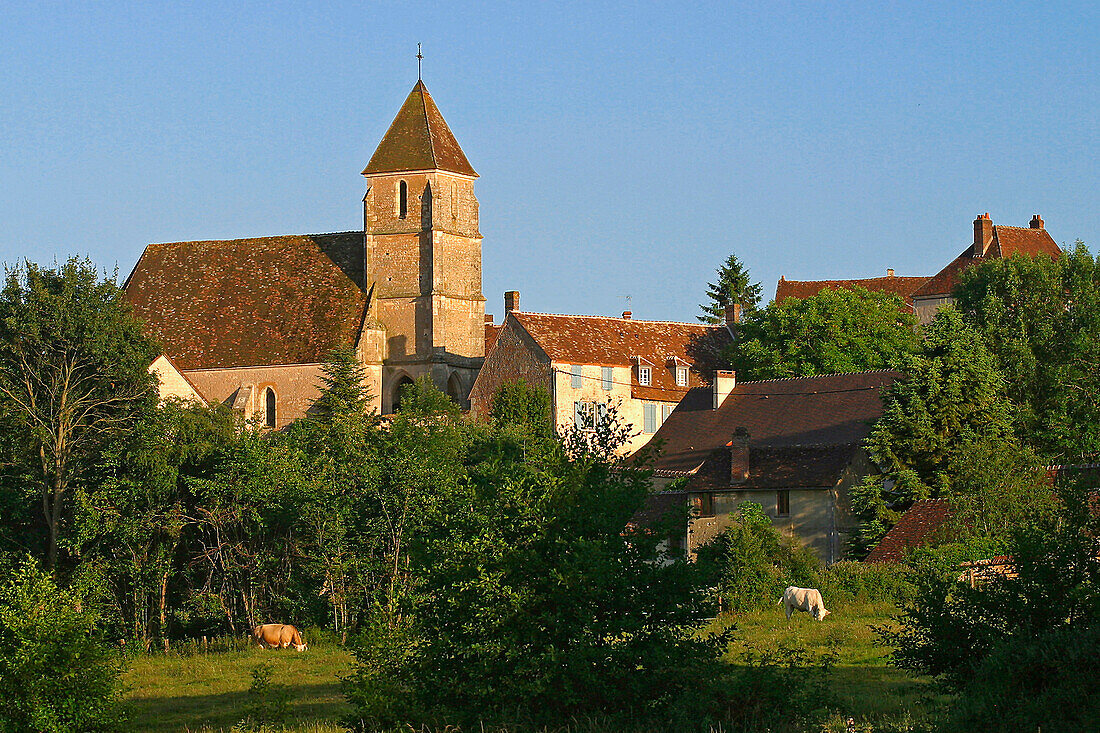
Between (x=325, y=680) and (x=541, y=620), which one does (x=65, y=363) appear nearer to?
(x=325, y=680)

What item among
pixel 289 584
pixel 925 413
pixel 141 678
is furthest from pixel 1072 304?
pixel 141 678

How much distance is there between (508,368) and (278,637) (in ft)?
97.6

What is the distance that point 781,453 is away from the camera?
4097 centimetres

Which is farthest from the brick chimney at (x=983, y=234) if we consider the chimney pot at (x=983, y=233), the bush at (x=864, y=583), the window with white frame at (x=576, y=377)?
the bush at (x=864, y=583)

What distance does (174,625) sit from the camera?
3659 centimetres

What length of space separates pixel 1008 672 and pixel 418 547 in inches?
240

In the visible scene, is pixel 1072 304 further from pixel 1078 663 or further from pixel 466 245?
pixel 1078 663

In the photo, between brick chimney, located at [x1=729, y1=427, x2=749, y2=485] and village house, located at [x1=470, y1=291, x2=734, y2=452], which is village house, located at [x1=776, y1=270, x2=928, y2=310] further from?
brick chimney, located at [x1=729, y1=427, x2=749, y2=485]

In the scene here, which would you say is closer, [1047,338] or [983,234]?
[1047,338]

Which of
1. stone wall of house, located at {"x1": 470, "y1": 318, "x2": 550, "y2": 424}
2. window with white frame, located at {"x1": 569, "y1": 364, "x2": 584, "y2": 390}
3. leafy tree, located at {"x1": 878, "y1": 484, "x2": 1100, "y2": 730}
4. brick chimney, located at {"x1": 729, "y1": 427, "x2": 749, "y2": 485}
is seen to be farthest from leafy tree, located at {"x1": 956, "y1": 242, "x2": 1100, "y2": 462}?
leafy tree, located at {"x1": 878, "y1": 484, "x2": 1100, "y2": 730}

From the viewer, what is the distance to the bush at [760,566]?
31.7 m

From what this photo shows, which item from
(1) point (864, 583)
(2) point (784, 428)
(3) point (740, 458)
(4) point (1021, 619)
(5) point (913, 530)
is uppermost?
(2) point (784, 428)

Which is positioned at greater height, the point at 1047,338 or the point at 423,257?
the point at 423,257

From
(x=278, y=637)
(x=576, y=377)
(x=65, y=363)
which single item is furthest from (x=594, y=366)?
(x=278, y=637)
